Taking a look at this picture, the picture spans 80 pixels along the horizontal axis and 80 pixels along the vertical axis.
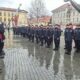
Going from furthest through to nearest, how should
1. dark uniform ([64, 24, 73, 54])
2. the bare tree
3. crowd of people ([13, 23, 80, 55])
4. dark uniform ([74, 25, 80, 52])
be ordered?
1. the bare tree
2. dark uniform ([74, 25, 80, 52])
3. crowd of people ([13, 23, 80, 55])
4. dark uniform ([64, 24, 73, 54])

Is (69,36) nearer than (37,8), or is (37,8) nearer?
(69,36)

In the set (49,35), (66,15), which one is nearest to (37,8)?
(66,15)

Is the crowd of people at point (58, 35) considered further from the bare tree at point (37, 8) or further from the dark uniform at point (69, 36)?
the bare tree at point (37, 8)

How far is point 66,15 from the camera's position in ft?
379

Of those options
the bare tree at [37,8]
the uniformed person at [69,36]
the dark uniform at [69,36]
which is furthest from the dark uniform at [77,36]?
the bare tree at [37,8]

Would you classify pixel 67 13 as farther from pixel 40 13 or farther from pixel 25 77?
pixel 25 77

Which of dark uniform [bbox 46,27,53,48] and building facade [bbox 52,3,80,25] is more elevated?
building facade [bbox 52,3,80,25]

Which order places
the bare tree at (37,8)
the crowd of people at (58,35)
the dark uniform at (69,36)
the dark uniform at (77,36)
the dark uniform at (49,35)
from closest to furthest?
the dark uniform at (69,36), the crowd of people at (58,35), the dark uniform at (77,36), the dark uniform at (49,35), the bare tree at (37,8)

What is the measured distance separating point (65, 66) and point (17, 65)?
213cm

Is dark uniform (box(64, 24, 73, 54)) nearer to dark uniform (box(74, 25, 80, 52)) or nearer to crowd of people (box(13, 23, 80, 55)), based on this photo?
crowd of people (box(13, 23, 80, 55))

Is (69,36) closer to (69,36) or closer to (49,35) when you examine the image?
(69,36)

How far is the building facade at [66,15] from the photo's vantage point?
353 feet

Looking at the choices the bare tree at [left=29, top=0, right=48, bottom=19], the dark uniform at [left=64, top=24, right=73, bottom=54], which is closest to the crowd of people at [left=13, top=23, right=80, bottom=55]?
the dark uniform at [left=64, top=24, right=73, bottom=54]

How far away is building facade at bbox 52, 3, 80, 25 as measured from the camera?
10765 centimetres
